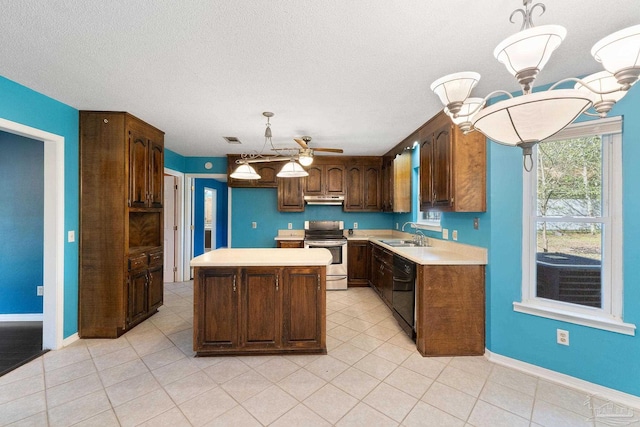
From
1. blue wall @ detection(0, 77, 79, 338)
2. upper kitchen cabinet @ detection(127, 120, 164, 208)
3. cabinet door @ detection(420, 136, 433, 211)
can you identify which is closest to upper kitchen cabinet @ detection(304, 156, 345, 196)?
cabinet door @ detection(420, 136, 433, 211)

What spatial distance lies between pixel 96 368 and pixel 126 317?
0.66 meters

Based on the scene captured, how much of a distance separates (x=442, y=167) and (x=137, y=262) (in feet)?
11.4

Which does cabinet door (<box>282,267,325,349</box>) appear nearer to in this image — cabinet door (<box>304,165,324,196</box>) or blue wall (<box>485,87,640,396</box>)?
blue wall (<box>485,87,640,396</box>)

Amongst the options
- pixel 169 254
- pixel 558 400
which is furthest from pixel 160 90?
pixel 558 400

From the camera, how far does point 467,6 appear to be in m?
1.37

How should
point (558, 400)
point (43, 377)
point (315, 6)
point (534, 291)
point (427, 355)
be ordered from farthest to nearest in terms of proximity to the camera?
point (427, 355), point (534, 291), point (43, 377), point (558, 400), point (315, 6)

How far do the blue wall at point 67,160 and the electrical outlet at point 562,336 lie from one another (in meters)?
4.49

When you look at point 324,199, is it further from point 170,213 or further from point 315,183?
point 170,213

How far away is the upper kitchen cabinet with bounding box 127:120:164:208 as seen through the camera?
9.66 ft

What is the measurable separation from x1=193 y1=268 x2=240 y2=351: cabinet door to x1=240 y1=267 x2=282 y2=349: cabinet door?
81mm

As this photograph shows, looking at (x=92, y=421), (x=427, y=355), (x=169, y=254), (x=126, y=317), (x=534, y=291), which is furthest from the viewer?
(x=169, y=254)

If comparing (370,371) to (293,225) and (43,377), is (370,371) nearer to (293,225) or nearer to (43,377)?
(43,377)

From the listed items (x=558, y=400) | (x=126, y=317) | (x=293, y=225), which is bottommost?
(x=558, y=400)

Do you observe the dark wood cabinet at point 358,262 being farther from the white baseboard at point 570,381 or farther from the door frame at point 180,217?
the door frame at point 180,217
